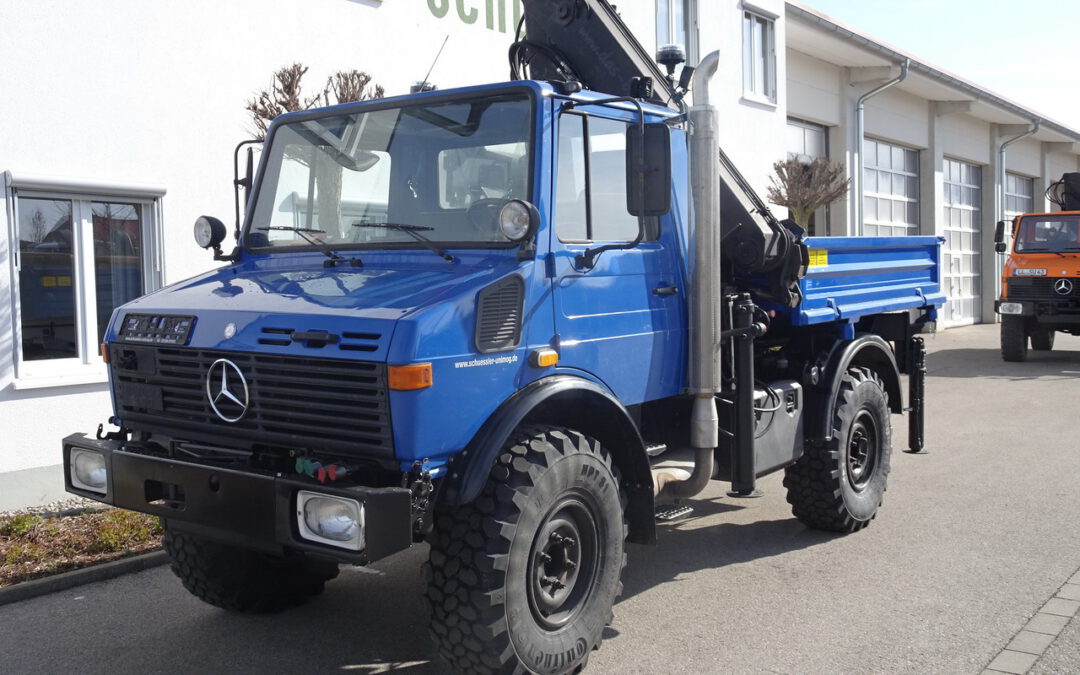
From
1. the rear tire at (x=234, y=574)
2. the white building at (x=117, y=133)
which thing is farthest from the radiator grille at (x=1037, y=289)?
the rear tire at (x=234, y=574)

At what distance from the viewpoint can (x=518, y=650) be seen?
12.0ft

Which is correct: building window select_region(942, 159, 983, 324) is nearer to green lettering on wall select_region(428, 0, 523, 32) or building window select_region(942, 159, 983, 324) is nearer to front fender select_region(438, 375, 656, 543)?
green lettering on wall select_region(428, 0, 523, 32)

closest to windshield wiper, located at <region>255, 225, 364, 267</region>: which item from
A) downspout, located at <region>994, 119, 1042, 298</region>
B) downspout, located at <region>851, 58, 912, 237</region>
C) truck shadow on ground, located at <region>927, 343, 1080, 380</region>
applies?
truck shadow on ground, located at <region>927, 343, 1080, 380</region>

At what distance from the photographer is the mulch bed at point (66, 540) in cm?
545

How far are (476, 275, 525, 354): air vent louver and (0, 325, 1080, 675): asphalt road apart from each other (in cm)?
145

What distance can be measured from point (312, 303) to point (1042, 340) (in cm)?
1612

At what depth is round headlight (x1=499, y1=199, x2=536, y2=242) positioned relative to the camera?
381cm

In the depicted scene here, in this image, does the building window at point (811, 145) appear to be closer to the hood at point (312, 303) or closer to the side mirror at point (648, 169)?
the side mirror at point (648, 169)

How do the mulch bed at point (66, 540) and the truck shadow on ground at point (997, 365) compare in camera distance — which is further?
the truck shadow on ground at point (997, 365)

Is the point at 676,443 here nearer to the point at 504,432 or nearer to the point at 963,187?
the point at 504,432

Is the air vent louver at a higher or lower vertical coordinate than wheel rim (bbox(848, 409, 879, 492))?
higher

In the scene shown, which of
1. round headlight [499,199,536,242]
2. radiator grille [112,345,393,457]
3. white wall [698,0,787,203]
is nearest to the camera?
radiator grille [112,345,393,457]

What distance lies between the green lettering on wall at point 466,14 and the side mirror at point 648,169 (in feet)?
22.3

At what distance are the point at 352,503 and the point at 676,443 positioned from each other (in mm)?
2281
